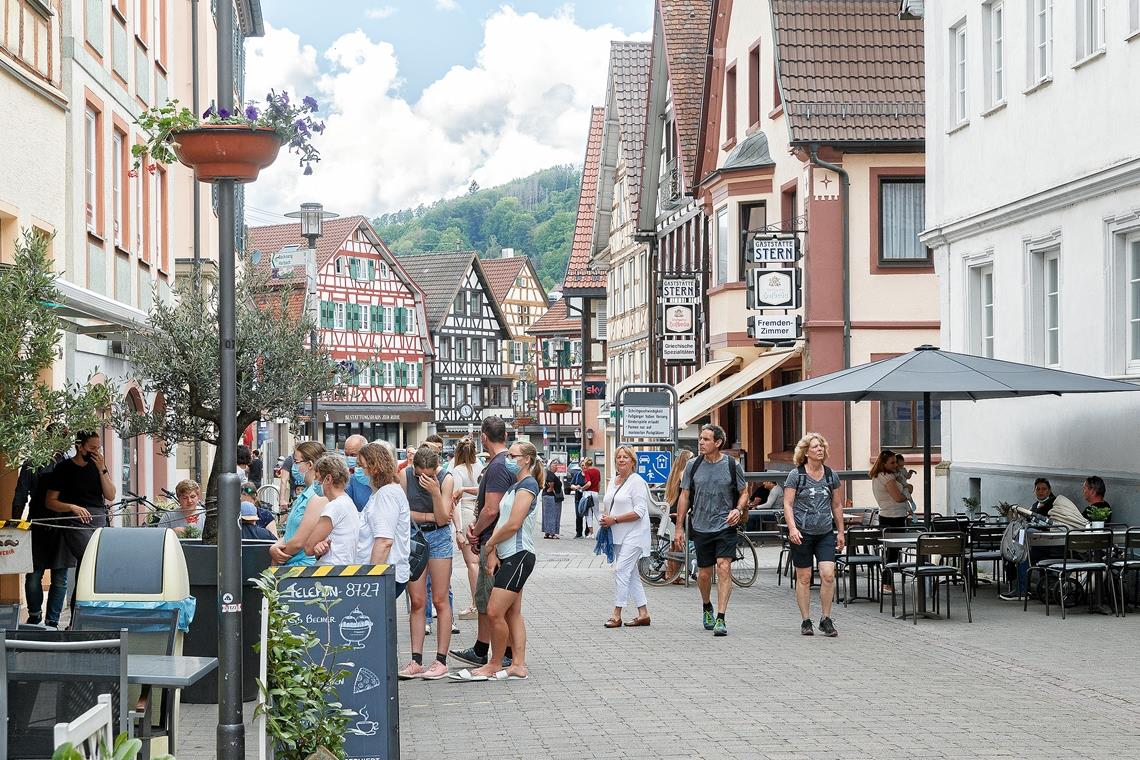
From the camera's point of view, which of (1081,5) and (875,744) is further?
(1081,5)

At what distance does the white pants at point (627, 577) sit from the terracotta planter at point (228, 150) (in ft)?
27.1

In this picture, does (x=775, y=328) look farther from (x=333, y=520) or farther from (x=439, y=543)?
(x=333, y=520)

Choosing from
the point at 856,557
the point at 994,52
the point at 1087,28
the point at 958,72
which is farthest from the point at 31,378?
the point at 958,72

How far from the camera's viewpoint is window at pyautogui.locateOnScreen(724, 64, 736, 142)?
117 ft

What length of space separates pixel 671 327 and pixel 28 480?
20.5 metres

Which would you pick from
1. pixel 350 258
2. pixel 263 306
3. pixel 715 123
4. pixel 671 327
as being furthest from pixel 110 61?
pixel 350 258

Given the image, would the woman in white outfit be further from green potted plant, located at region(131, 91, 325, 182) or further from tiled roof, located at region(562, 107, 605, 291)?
tiled roof, located at region(562, 107, 605, 291)

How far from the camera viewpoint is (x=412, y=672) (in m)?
12.4

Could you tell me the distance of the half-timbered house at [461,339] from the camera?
9394 centimetres

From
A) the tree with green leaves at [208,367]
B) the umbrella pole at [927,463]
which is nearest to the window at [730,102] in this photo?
the tree with green leaves at [208,367]

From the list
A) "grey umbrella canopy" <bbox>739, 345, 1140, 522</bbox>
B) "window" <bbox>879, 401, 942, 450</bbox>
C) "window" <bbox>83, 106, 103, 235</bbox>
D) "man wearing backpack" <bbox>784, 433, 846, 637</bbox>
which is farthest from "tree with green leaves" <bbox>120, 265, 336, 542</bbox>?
"window" <bbox>879, 401, 942, 450</bbox>

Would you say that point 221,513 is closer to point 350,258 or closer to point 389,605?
point 389,605

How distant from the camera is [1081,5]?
19.1 m

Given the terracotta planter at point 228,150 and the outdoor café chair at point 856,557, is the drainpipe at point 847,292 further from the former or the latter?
the terracotta planter at point 228,150
